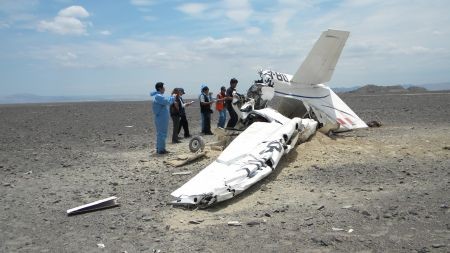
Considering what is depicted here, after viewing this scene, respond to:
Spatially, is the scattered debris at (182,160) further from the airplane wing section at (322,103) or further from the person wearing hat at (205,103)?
the person wearing hat at (205,103)

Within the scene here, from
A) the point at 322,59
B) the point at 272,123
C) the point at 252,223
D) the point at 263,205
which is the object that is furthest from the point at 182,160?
the point at 322,59

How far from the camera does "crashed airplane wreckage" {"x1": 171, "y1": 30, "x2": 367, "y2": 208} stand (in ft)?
24.6

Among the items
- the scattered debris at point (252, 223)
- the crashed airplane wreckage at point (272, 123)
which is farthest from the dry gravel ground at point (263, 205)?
the crashed airplane wreckage at point (272, 123)

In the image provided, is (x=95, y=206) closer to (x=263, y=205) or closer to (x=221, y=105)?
(x=263, y=205)

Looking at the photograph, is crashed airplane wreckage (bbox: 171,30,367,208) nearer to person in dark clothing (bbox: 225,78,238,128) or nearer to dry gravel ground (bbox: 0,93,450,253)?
dry gravel ground (bbox: 0,93,450,253)

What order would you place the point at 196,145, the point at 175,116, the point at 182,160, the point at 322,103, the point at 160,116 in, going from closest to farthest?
the point at 182,160 < the point at 196,145 < the point at 160,116 < the point at 322,103 < the point at 175,116

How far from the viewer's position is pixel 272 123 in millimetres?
10148

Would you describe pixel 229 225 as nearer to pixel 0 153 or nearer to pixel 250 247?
pixel 250 247

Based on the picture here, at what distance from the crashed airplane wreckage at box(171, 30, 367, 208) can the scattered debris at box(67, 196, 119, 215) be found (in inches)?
41.2

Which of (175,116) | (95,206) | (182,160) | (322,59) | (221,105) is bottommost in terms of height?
(95,206)

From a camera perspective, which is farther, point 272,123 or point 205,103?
point 205,103

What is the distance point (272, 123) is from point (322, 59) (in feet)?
11.4

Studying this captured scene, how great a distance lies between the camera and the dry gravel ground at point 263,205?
5.64 meters

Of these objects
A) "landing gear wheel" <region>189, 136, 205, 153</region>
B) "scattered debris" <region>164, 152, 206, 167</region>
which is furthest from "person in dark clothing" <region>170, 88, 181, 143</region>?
"scattered debris" <region>164, 152, 206, 167</region>
